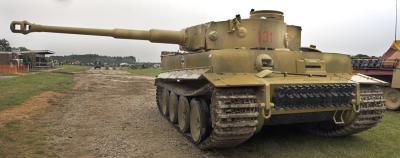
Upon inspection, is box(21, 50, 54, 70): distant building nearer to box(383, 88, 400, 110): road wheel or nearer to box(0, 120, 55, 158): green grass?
box(0, 120, 55, 158): green grass

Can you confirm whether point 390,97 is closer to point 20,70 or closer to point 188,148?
point 188,148

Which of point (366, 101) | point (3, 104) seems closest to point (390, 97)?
point (366, 101)

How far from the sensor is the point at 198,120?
326 inches

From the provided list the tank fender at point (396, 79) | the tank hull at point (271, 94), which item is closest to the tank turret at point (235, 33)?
the tank hull at point (271, 94)

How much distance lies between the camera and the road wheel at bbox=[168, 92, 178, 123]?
10.7 m

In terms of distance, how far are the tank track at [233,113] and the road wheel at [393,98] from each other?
9.86 m

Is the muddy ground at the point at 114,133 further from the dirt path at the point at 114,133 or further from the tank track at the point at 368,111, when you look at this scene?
the tank track at the point at 368,111

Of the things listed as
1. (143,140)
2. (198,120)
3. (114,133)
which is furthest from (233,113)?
(114,133)

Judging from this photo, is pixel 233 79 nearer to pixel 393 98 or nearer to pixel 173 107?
pixel 173 107

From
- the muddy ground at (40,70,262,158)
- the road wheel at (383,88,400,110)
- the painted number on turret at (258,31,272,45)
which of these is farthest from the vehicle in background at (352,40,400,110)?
the muddy ground at (40,70,262,158)

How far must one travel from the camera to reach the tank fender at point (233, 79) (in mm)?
6746

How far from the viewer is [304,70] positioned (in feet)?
27.1

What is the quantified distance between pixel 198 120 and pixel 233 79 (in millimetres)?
1583

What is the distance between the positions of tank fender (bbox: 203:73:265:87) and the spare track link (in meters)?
0.16
